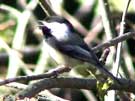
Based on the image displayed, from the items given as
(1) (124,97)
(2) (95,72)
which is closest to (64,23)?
(2) (95,72)

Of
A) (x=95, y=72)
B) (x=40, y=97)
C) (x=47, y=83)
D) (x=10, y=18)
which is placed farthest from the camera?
(x=10, y=18)

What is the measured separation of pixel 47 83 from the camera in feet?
4.58

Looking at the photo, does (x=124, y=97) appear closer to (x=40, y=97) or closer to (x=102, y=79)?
(x=102, y=79)

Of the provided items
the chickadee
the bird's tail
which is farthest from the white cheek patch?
the bird's tail

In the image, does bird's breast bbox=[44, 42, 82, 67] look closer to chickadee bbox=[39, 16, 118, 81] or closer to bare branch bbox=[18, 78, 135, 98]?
chickadee bbox=[39, 16, 118, 81]

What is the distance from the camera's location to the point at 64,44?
1.77 meters

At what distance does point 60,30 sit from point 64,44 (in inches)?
2.3

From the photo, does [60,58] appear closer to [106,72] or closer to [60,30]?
[60,30]

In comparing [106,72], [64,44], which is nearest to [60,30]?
[64,44]

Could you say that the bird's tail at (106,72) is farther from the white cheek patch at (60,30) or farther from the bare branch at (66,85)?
the white cheek patch at (60,30)

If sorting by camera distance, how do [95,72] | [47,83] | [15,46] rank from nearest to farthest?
[47,83] < [95,72] < [15,46]

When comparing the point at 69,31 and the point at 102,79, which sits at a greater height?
the point at 69,31

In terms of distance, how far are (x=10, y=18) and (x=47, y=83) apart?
6.92 feet

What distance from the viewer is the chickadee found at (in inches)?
68.1
